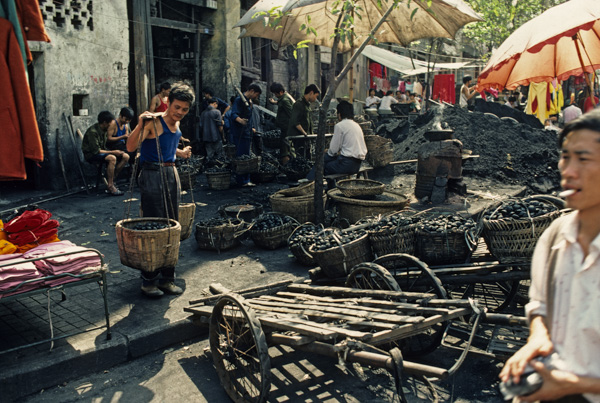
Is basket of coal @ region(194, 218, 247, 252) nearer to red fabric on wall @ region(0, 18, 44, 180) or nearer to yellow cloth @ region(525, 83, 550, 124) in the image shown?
red fabric on wall @ region(0, 18, 44, 180)

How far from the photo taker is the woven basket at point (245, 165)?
1111 centimetres

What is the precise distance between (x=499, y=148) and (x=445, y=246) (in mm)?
9551

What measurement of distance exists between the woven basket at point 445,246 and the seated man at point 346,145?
12.6 ft

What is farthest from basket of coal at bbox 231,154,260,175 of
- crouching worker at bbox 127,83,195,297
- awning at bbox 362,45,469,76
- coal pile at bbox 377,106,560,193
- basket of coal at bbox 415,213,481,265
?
awning at bbox 362,45,469,76

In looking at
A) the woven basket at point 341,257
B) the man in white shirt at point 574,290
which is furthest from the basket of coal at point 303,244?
the man in white shirt at point 574,290

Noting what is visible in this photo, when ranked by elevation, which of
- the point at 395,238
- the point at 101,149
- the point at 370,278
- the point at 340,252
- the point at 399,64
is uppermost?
the point at 399,64

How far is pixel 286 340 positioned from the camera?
355cm

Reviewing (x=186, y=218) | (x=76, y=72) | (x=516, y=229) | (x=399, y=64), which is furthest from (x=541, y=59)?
(x=399, y=64)

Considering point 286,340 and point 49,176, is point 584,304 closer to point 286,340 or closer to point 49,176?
point 286,340

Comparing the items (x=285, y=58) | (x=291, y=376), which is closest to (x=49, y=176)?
(x=291, y=376)

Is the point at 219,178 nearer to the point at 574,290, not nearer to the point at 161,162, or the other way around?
the point at 161,162

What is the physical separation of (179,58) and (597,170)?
1582 centimetres

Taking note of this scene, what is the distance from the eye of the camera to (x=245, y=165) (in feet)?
36.6

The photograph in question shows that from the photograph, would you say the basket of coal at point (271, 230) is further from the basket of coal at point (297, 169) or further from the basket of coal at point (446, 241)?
the basket of coal at point (297, 169)
